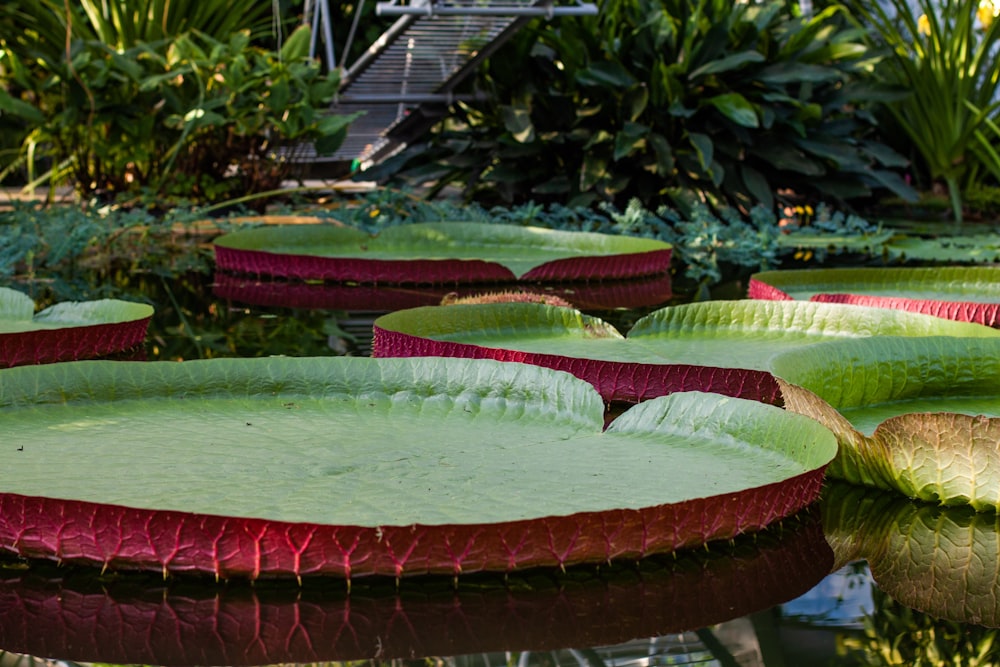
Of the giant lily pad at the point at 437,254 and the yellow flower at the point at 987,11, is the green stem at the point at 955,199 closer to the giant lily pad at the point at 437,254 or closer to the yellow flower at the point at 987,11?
the yellow flower at the point at 987,11

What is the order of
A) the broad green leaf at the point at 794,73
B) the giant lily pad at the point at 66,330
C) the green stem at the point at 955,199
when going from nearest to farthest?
the giant lily pad at the point at 66,330 → the broad green leaf at the point at 794,73 → the green stem at the point at 955,199

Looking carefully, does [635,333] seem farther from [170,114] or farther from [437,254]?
[170,114]

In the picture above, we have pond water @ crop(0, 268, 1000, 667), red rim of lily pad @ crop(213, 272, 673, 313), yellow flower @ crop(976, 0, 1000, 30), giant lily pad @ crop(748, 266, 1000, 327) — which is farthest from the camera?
yellow flower @ crop(976, 0, 1000, 30)

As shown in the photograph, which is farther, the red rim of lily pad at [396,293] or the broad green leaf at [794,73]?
the broad green leaf at [794,73]

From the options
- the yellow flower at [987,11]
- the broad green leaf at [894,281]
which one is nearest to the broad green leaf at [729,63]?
the yellow flower at [987,11]

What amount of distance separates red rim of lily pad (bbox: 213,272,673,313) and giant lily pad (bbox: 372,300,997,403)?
0.91 meters

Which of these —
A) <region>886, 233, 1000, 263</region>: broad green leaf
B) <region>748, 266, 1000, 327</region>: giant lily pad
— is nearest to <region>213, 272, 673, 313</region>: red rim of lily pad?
<region>748, 266, 1000, 327</region>: giant lily pad

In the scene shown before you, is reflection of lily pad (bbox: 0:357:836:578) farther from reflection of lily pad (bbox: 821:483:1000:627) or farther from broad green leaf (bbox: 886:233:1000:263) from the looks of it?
broad green leaf (bbox: 886:233:1000:263)

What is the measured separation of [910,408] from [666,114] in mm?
4110

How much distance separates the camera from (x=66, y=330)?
8.20 ft

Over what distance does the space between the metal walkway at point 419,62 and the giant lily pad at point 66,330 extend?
332 centimetres

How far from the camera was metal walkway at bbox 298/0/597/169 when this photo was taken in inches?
232

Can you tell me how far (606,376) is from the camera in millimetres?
2148

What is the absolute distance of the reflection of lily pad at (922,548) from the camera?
4.59 ft
